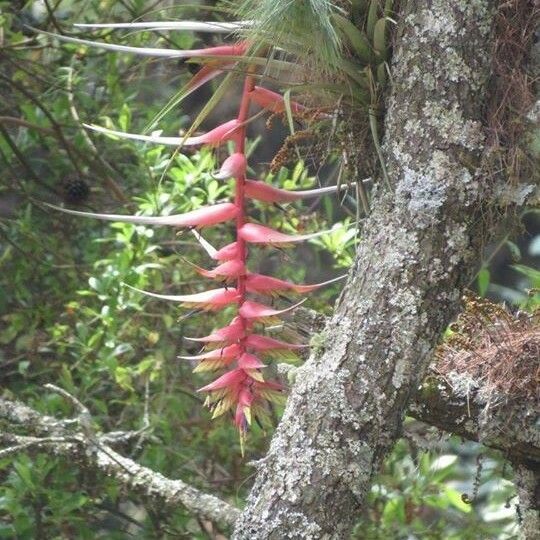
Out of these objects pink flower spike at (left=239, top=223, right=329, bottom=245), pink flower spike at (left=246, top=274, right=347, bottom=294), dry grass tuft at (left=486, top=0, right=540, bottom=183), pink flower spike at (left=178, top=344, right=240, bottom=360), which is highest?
dry grass tuft at (left=486, top=0, right=540, bottom=183)

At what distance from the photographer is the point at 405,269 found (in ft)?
4.18

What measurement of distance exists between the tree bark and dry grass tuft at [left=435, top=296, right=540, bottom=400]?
0.90 feet

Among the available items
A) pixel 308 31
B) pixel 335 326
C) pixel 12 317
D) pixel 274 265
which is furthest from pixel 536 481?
pixel 274 265

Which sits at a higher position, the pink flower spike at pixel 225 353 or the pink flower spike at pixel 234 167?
the pink flower spike at pixel 234 167

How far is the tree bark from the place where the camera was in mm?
1268

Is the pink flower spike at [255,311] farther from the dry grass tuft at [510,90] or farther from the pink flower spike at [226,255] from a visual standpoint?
the dry grass tuft at [510,90]

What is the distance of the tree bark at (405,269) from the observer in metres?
1.27

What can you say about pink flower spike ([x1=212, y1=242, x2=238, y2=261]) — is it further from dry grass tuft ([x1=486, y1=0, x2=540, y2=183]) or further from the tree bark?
dry grass tuft ([x1=486, y1=0, x2=540, y2=183])

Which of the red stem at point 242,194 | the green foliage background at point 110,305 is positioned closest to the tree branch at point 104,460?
the green foliage background at point 110,305

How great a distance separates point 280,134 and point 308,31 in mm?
2426

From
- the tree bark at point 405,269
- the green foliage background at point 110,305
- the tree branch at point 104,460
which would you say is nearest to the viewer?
the tree bark at point 405,269

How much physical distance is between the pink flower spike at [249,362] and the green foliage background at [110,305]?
0.87 meters

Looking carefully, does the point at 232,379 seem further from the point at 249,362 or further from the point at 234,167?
the point at 234,167

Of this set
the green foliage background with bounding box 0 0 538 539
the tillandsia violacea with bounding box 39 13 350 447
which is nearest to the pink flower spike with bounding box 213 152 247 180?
the tillandsia violacea with bounding box 39 13 350 447
